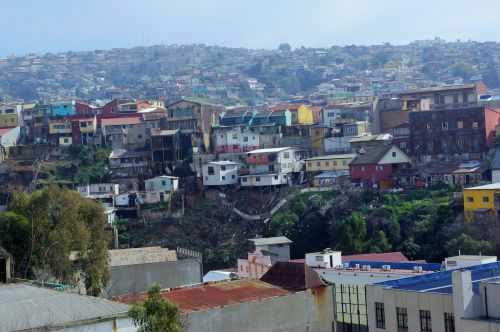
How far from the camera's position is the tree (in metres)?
17.5

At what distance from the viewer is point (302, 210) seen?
157 ft

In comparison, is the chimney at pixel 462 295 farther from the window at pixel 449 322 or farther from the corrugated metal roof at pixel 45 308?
the corrugated metal roof at pixel 45 308

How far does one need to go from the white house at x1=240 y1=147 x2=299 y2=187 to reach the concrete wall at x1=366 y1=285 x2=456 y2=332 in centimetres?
2929

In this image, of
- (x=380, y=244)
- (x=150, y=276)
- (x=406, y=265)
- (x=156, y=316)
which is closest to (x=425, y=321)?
(x=156, y=316)

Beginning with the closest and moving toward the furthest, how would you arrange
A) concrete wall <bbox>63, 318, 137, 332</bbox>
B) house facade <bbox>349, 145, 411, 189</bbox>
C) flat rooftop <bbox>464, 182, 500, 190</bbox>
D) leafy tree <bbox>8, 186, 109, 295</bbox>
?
concrete wall <bbox>63, 318, 137, 332</bbox> < leafy tree <bbox>8, 186, 109, 295</bbox> < flat rooftop <bbox>464, 182, 500, 190</bbox> < house facade <bbox>349, 145, 411, 189</bbox>

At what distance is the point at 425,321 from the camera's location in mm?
21484

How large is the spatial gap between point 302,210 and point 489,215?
10.8m

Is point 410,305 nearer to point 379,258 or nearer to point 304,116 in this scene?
point 379,258

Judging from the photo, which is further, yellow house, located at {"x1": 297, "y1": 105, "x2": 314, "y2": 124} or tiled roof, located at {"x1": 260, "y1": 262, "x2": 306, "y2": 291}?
yellow house, located at {"x1": 297, "y1": 105, "x2": 314, "y2": 124}

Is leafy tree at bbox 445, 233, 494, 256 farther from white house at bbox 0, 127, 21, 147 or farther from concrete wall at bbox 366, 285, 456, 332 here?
white house at bbox 0, 127, 21, 147

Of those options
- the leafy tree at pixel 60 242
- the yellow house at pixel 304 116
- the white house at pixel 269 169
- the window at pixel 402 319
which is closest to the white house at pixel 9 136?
the yellow house at pixel 304 116

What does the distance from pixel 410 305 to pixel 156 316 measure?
639cm

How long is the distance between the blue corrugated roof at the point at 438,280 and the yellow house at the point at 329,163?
2813cm

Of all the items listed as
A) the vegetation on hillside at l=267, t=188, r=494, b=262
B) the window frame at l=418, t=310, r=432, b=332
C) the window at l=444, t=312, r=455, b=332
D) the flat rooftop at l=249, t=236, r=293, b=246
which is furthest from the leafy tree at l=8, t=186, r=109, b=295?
the flat rooftop at l=249, t=236, r=293, b=246
